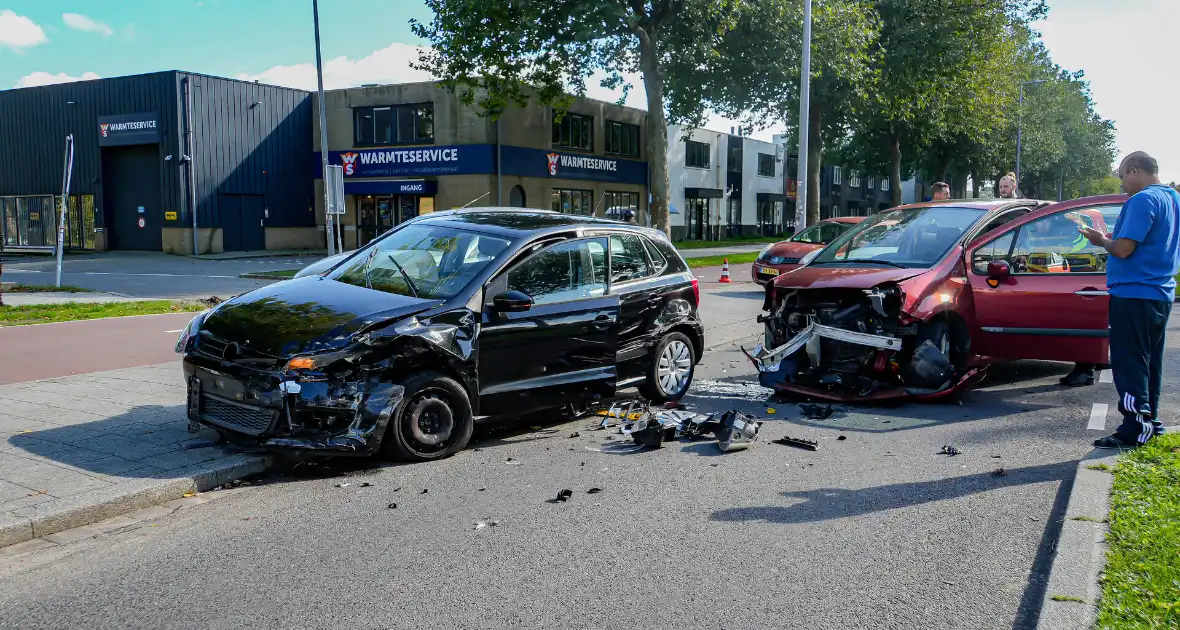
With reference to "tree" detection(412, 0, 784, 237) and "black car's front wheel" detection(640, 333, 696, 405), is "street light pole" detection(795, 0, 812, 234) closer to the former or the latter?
"tree" detection(412, 0, 784, 237)

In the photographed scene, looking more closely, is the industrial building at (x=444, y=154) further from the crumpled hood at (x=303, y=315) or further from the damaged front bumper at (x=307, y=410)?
the damaged front bumper at (x=307, y=410)

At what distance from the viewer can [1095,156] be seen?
76.7 m

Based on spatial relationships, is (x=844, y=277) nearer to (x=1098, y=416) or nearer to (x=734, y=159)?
(x=1098, y=416)

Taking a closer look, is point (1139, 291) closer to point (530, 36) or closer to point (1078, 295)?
point (1078, 295)

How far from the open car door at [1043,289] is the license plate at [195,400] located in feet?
21.5

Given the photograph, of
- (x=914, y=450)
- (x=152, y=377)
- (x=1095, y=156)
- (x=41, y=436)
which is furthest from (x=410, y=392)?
(x=1095, y=156)

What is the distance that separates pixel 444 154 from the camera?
35.8m

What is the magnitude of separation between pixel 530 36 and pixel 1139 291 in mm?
25539

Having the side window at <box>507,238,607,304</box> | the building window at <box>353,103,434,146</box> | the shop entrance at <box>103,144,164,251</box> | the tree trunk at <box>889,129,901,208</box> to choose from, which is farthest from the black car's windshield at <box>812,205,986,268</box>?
the tree trunk at <box>889,129,901,208</box>

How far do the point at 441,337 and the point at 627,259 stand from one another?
2.31m

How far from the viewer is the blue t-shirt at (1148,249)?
5.96 metres

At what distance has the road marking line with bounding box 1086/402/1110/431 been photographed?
7145mm

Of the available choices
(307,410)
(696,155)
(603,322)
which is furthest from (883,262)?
(696,155)

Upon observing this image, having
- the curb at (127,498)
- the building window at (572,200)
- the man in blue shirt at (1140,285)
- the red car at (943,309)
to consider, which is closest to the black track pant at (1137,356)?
the man in blue shirt at (1140,285)
